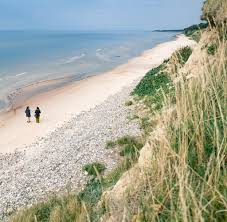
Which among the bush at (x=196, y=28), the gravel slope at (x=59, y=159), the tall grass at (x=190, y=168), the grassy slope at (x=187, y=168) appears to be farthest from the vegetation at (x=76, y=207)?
the bush at (x=196, y=28)

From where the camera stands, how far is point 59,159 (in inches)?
610

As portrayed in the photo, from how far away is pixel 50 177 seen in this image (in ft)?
45.2

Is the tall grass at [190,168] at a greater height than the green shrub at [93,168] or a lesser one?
greater

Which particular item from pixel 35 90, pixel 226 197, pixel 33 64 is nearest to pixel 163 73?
pixel 35 90

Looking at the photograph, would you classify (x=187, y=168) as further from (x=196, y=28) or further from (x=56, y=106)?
(x=196, y=28)

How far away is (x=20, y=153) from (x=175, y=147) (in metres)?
14.8

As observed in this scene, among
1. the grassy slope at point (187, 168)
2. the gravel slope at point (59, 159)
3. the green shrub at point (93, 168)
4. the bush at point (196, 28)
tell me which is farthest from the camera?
the bush at point (196, 28)

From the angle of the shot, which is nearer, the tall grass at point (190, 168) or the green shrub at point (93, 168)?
the tall grass at point (190, 168)

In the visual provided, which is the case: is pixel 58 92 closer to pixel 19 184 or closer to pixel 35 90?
pixel 35 90

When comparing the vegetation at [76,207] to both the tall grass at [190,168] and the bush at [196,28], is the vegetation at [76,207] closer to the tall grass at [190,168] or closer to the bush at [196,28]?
the tall grass at [190,168]

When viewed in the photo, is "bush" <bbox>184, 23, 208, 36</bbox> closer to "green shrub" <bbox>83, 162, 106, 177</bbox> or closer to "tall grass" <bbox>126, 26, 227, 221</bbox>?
"tall grass" <bbox>126, 26, 227, 221</bbox>

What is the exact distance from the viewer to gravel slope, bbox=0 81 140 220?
1277 centimetres

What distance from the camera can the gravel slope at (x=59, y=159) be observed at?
12.8 meters

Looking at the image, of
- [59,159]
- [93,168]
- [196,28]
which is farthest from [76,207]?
[196,28]
